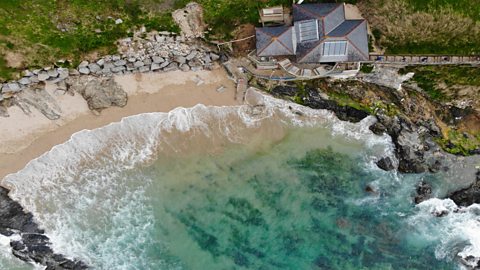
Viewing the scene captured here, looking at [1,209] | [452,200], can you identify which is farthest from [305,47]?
[1,209]

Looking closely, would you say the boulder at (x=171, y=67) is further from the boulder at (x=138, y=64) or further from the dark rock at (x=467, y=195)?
the dark rock at (x=467, y=195)


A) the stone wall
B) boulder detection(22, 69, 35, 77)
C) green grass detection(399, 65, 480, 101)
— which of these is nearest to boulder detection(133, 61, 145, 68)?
the stone wall

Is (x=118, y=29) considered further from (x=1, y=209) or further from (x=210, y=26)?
(x=1, y=209)

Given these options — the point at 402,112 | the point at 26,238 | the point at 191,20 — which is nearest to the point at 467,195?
the point at 402,112

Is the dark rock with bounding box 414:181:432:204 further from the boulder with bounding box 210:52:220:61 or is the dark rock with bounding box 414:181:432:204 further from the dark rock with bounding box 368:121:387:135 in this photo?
the boulder with bounding box 210:52:220:61

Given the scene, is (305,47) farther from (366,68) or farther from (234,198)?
(234,198)

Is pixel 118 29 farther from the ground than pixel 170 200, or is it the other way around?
pixel 118 29
